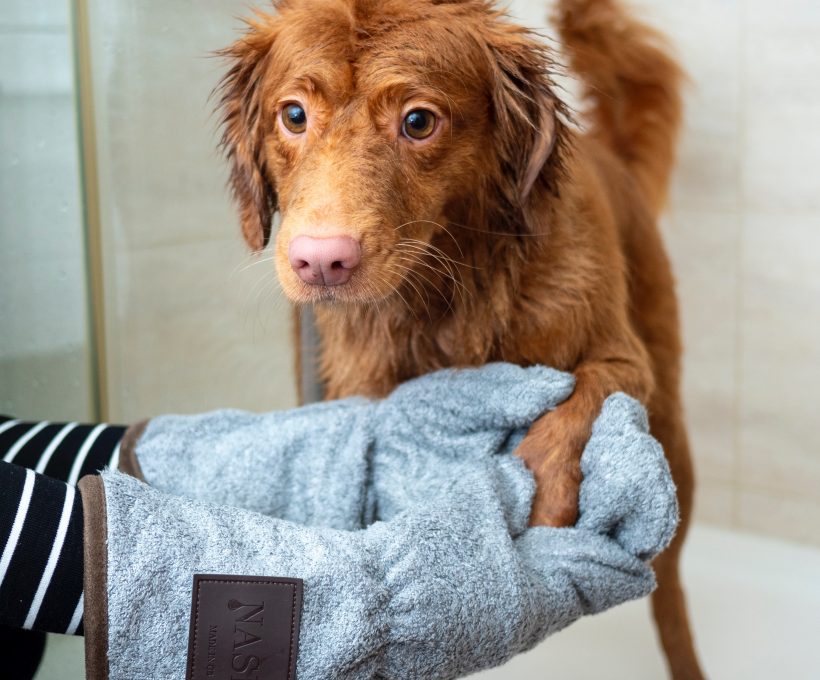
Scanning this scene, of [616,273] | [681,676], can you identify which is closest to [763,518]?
[681,676]

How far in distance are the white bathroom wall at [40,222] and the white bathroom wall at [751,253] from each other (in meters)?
1.15

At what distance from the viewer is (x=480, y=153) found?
87cm

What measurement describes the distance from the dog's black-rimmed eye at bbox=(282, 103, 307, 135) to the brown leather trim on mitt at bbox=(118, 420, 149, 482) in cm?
32

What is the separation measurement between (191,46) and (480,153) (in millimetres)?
433

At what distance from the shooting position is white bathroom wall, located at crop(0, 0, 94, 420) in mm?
995

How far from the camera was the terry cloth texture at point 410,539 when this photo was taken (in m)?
0.65

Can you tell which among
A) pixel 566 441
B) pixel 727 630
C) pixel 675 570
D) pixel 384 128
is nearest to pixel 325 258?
pixel 384 128

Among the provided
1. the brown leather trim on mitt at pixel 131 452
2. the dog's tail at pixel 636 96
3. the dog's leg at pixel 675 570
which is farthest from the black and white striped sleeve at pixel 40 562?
the dog's tail at pixel 636 96

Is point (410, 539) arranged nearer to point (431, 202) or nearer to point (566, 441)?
point (566, 441)

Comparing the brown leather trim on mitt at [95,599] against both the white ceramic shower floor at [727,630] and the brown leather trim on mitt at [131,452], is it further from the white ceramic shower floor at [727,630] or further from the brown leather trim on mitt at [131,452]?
the white ceramic shower floor at [727,630]

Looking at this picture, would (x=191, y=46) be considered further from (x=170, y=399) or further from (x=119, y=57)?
(x=170, y=399)

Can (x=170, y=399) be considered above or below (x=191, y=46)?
below

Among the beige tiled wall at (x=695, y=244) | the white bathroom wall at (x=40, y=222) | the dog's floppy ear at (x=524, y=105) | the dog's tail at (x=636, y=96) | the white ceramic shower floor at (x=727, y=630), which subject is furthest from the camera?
the white ceramic shower floor at (x=727, y=630)

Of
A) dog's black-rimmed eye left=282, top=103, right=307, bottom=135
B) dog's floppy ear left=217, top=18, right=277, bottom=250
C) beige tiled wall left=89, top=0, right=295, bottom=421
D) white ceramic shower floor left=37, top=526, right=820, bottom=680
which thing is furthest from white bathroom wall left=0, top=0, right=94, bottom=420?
white ceramic shower floor left=37, top=526, right=820, bottom=680
